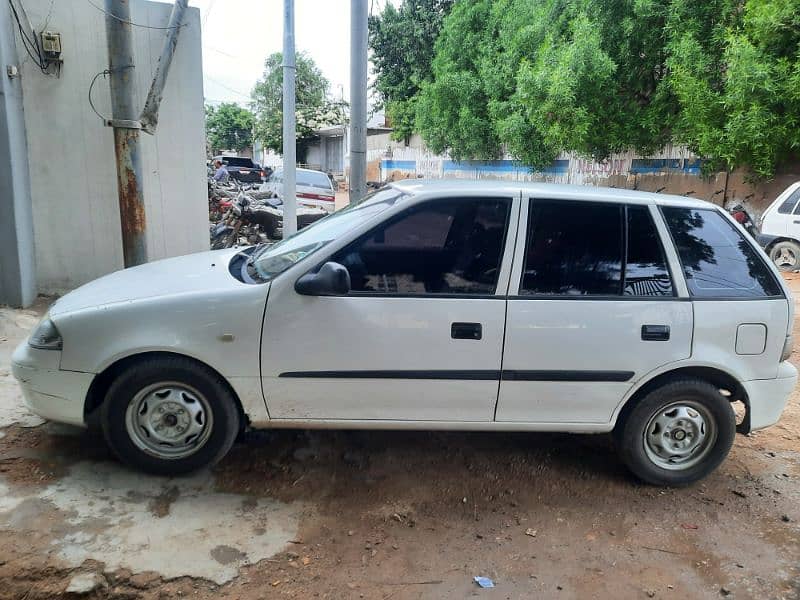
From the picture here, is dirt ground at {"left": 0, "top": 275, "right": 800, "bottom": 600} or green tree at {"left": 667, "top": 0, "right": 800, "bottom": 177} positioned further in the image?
green tree at {"left": 667, "top": 0, "right": 800, "bottom": 177}

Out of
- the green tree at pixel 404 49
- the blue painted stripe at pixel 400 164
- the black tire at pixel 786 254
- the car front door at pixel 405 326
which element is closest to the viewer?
the car front door at pixel 405 326

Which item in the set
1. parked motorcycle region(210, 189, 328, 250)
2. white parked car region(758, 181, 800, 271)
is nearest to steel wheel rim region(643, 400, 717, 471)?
white parked car region(758, 181, 800, 271)

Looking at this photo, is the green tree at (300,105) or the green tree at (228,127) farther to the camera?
the green tree at (228,127)

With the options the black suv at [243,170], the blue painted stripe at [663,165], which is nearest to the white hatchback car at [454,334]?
the blue painted stripe at [663,165]

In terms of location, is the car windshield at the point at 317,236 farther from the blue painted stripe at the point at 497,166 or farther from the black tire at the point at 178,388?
the blue painted stripe at the point at 497,166

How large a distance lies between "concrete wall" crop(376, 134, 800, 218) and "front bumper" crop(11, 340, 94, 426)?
13298 mm

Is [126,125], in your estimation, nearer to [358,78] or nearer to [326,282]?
[358,78]

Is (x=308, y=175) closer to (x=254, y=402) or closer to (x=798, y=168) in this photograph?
(x=798, y=168)

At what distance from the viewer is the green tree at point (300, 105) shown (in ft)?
126

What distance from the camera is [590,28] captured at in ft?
43.6

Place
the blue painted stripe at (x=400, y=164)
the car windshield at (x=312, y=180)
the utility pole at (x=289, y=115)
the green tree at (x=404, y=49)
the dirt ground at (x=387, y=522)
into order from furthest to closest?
1. the blue painted stripe at (x=400, y=164)
2. the green tree at (x=404, y=49)
3. the car windshield at (x=312, y=180)
4. the utility pole at (x=289, y=115)
5. the dirt ground at (x=387, y=522)

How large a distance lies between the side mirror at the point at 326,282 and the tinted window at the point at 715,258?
188cm

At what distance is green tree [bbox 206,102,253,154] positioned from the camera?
51000 millimetres

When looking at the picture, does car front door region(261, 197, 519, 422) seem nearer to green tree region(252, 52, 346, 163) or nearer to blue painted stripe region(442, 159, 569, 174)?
blue painted stripe region(442, 159, 569, 174)
